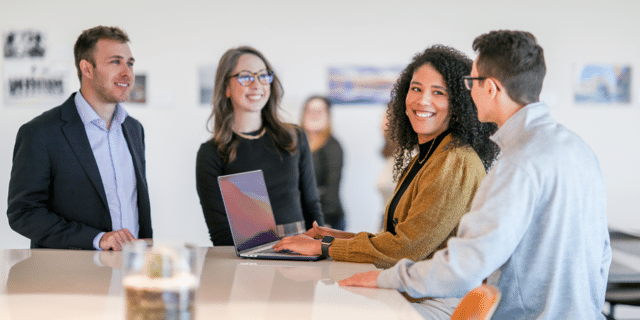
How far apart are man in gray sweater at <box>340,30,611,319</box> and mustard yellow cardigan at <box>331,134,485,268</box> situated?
0.76ft

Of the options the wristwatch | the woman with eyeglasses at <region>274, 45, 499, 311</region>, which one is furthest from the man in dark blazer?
the woman with eyeglasses at <region>274, 45, 499, 311</region>

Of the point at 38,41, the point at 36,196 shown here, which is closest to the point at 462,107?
the point at 36,196

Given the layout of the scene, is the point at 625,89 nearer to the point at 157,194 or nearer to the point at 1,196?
the point at 157,194

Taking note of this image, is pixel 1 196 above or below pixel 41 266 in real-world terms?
below

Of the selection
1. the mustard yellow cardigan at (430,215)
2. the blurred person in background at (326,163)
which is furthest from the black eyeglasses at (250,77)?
the blurred person in background at (326,163)

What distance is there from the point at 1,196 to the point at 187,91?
1949 mm

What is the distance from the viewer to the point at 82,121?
A: 2.20 meters

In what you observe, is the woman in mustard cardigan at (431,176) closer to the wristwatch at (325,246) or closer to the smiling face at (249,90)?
the wristwatch at (325,246)

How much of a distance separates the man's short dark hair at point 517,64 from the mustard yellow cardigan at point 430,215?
0.33m

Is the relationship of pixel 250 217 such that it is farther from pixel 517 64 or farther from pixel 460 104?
pixel 517 64

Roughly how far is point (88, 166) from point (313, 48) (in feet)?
9.64

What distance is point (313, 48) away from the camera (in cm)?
473

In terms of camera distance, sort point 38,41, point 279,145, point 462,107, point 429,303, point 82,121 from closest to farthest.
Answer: point 429,303 → point 462,107 → point 82,121 → point 279,145 → point 38,41

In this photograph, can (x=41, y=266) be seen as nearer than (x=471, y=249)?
No
